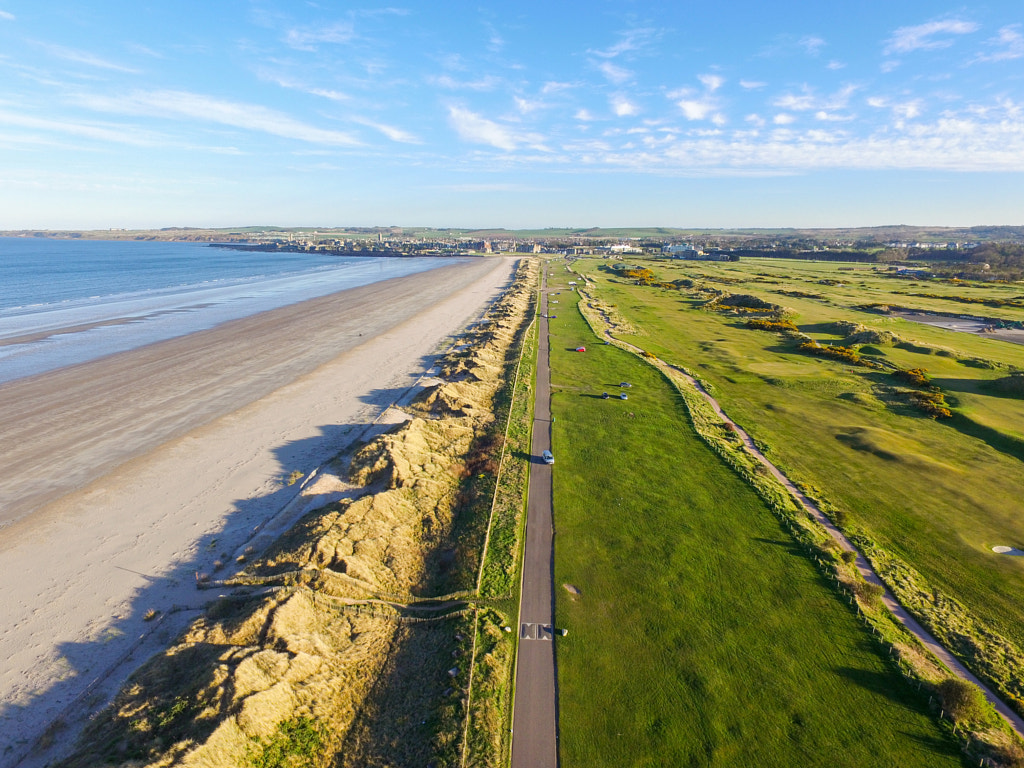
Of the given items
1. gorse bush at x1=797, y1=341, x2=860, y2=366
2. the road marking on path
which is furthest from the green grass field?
gorse bush at x1=797, y1=341, x2=860, y2=366

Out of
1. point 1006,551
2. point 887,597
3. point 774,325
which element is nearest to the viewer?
point 887,597

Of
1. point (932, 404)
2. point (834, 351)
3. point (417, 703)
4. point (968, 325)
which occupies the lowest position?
point (417, 703)

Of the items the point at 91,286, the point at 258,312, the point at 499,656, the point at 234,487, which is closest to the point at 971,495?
the point at 499,656

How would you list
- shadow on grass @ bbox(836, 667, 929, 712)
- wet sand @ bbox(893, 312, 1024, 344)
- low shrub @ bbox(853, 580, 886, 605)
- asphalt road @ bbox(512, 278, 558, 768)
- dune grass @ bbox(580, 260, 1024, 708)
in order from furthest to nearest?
1. wet sand @ bbox(893, 312, 1024, 344)
2. dune grass @ bbox(580, 260, 1024, 708)
3. low shrub @ bbox(853, 580, 886, 605)
4. shadow on grass @ bbox(836, 667, 929, 712)
5. asphalt road @ bbox(512, 278, 558, 768)

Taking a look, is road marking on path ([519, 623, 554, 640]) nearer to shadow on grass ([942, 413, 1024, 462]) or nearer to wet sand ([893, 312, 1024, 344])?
shadow on grass ([942, 413, 1024, 462])

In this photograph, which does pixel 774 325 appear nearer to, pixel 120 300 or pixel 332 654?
pixel 332 654

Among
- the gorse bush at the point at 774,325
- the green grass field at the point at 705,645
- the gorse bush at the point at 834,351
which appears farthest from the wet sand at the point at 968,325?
the green grass field at the point at 705,645

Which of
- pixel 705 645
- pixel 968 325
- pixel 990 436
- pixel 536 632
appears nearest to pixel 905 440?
pixel 990 436

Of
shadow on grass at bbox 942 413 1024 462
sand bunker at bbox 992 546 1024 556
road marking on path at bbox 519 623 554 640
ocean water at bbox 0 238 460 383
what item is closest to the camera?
road marking on path at bbox 519 623 554 640
